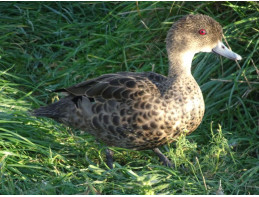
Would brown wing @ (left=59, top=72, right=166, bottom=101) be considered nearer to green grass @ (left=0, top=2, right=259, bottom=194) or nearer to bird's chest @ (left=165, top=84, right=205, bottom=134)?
bird's chest @ (left=165, top=84, right=205, bottom=134)

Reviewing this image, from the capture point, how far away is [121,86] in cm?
394

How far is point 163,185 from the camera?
10.6 feet

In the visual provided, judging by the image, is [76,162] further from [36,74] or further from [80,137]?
[36,74]

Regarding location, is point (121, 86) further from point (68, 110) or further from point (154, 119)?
point (68, 110)

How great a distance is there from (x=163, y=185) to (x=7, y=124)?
1.36 meters

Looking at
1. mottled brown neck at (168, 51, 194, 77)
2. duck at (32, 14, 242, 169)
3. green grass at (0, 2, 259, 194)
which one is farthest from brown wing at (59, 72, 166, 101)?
green grass at (0, 2, 259, 194)

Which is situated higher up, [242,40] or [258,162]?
[242,40]

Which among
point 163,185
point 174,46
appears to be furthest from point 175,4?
point 163,185

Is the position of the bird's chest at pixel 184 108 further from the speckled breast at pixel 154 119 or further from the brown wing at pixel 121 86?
the brown wing at pixel 121 86

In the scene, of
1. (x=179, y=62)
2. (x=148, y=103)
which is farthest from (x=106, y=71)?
(x=148, y=103)

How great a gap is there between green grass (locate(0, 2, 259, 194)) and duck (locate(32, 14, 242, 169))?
137mm

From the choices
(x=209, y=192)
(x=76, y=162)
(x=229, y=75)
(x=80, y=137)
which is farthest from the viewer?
(x=229, y=75)

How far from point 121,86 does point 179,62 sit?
0.46 meters

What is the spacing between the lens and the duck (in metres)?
3.75
